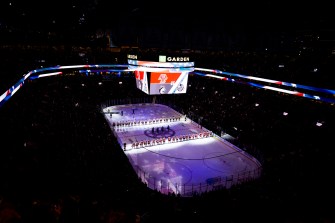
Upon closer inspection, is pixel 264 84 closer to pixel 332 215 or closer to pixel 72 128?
pixel 72 128

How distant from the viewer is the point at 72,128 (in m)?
17.1

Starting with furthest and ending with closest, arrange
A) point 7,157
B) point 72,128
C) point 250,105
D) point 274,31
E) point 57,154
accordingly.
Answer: point 274,31
point 250,105
point 72,128
point 57,154
point 7,157

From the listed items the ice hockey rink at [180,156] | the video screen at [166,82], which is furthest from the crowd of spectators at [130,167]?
the video screen at [166,82]

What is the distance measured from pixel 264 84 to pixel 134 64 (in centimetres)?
1644

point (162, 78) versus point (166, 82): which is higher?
point (162, 78)

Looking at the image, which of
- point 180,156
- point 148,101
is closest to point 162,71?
point 180,156

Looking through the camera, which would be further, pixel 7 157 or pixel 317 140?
pixel 317 140

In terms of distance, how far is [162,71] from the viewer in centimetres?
2500

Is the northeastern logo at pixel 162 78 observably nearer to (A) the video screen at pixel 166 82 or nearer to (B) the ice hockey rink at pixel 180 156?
(A) the video screen at pixel 166 82

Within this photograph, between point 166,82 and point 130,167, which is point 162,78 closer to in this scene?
point 166,82

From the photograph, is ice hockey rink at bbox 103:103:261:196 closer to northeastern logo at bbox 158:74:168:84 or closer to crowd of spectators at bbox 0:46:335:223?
crowd of spectators at bbox 0:46:335:223

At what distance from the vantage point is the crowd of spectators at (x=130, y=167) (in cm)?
576

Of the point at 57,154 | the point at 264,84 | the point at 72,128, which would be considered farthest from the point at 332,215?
the point at 264,84

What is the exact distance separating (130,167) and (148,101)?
74.5 feet
